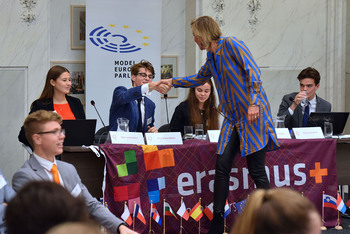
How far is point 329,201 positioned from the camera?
4258 mm

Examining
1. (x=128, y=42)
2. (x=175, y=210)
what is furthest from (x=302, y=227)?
(x=128, y=42)

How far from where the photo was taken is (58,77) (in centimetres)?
457

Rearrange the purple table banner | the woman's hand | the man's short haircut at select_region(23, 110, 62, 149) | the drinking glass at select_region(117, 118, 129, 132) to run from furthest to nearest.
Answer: the drinking glass at select_region(117, 118, 129, 132)
the purple table banner
the woman's hand
the man's short haircut at select_region(23, 110, 62, 149)

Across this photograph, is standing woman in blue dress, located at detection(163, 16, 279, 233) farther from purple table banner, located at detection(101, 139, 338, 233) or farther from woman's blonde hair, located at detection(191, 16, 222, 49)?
purple table banner, located at detection(101, 139, 338, 233)

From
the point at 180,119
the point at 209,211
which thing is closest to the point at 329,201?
the point at 209,211

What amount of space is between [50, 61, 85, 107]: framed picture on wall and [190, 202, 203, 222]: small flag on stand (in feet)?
10.1

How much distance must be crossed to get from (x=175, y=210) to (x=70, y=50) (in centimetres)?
333

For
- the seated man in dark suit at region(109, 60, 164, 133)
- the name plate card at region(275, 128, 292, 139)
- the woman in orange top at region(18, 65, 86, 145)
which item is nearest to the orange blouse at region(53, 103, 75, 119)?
the woman in orange top at region(18, 65, 86, 145)

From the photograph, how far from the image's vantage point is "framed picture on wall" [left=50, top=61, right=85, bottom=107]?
6.55 metres

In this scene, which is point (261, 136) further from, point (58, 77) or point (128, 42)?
point (128, 42)

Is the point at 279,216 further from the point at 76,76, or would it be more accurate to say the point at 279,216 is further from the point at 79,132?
the point at 76,76

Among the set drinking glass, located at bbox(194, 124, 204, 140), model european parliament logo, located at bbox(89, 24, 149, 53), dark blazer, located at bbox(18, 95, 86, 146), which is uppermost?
model european parliament logo, located at bbox(89, 24, 149, 53)

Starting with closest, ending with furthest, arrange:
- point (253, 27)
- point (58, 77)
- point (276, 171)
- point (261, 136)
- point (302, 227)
A: point (302, 227), point (261, 136), point (276, 171), point (58, 77), point (253, 27)

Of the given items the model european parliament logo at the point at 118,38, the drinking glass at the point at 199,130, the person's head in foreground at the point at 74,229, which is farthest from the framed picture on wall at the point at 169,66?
the person's head in foreground at the point at 74,229
